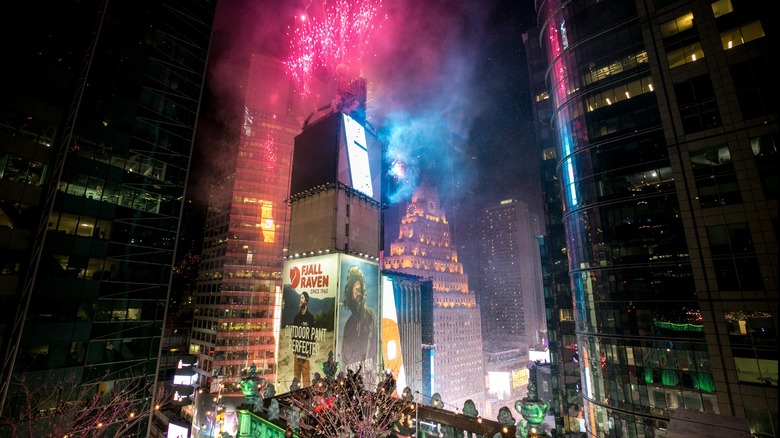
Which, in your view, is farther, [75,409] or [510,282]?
[510,282]

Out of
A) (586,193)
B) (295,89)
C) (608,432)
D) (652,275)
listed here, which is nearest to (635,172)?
(586,193)

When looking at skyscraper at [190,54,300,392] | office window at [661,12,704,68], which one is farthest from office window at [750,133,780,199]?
skyscraper at [190,54,300,392]

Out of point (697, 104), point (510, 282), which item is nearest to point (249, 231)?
point (697, 104)

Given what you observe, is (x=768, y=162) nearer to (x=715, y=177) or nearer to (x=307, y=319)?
(x=715, y=177)

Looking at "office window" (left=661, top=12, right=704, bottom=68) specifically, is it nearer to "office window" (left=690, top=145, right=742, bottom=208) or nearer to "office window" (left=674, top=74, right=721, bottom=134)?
"office window" (left=674, top=74, right=721, bottom=134)

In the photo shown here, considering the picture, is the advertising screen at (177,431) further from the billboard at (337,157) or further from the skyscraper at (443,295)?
the skyscraper at (443,295)

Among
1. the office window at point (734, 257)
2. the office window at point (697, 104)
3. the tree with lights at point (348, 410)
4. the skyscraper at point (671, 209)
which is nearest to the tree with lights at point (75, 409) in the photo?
the tree with lights at point (348, 410)
